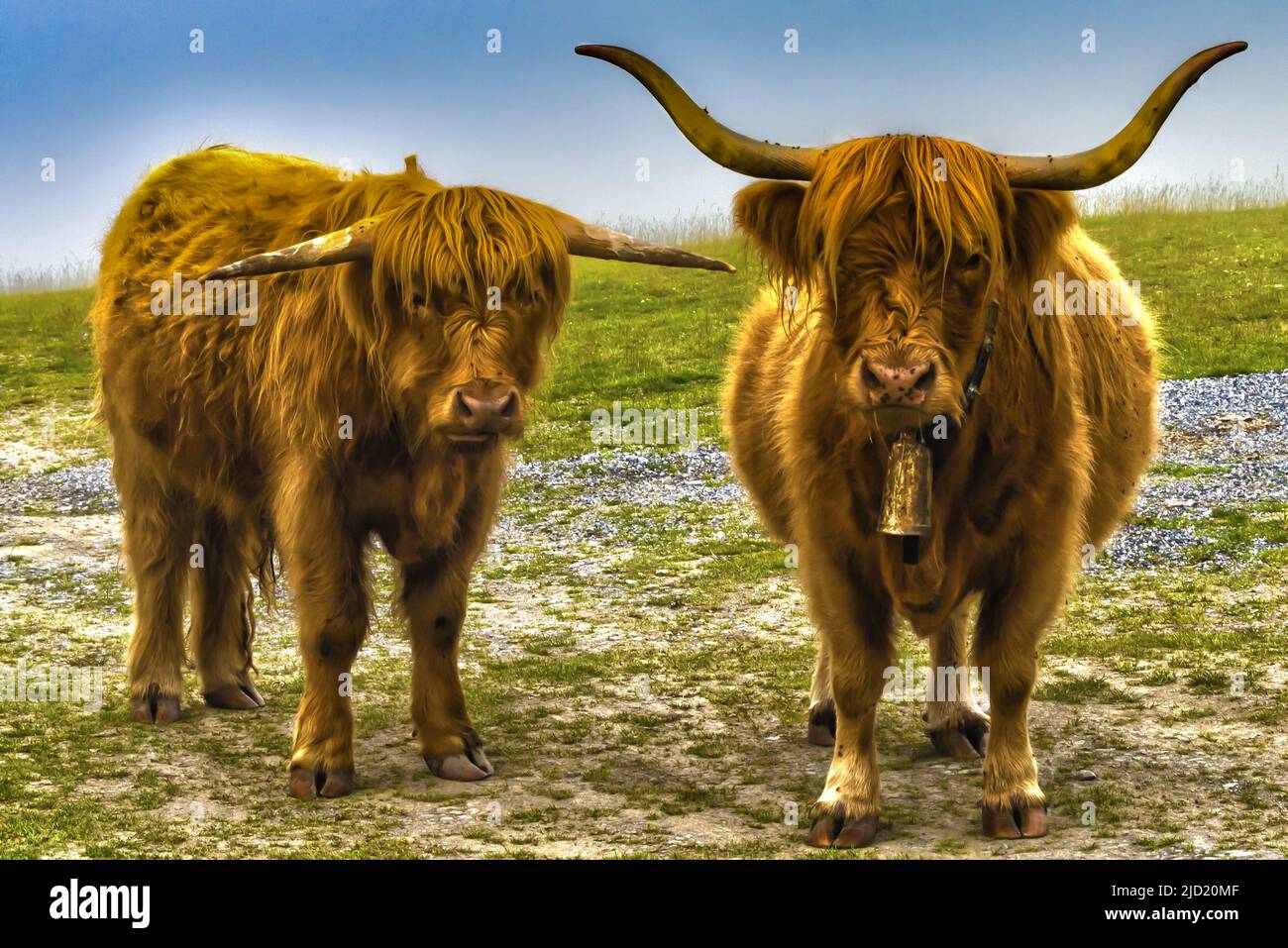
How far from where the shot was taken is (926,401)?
4.57 m

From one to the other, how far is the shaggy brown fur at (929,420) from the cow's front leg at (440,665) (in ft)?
5.07

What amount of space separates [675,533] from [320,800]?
19.9 ft

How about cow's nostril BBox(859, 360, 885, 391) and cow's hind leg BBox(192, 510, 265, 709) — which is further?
cow's hind leg BBox(192, 510, 265, 709)

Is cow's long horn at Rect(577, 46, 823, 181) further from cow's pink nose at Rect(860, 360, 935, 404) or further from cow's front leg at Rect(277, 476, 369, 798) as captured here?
cow's front leg at Rect(277, 476, 369, 798)

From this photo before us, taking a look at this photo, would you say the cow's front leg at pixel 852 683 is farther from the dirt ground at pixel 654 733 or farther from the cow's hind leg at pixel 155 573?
the cow's hind leg at pixel 155 573

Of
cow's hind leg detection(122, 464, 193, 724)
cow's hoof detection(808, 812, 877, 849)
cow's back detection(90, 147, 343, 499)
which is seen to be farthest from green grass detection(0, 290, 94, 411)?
cow's hoof detection(808, 812, 877, 849)

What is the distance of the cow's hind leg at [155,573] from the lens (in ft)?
24.2

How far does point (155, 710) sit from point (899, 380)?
4300mm

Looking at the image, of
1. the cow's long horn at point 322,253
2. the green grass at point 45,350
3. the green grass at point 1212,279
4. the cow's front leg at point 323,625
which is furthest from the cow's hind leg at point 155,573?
the green grass at point 45,350

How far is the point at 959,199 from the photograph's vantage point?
15.5 feet

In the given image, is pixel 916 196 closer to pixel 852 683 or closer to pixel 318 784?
pixel 852 683

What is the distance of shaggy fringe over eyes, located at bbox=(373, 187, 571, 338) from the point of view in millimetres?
5598

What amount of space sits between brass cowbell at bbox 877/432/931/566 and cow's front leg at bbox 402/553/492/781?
2.00 meters

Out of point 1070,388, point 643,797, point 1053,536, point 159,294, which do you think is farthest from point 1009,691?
point 159,294
